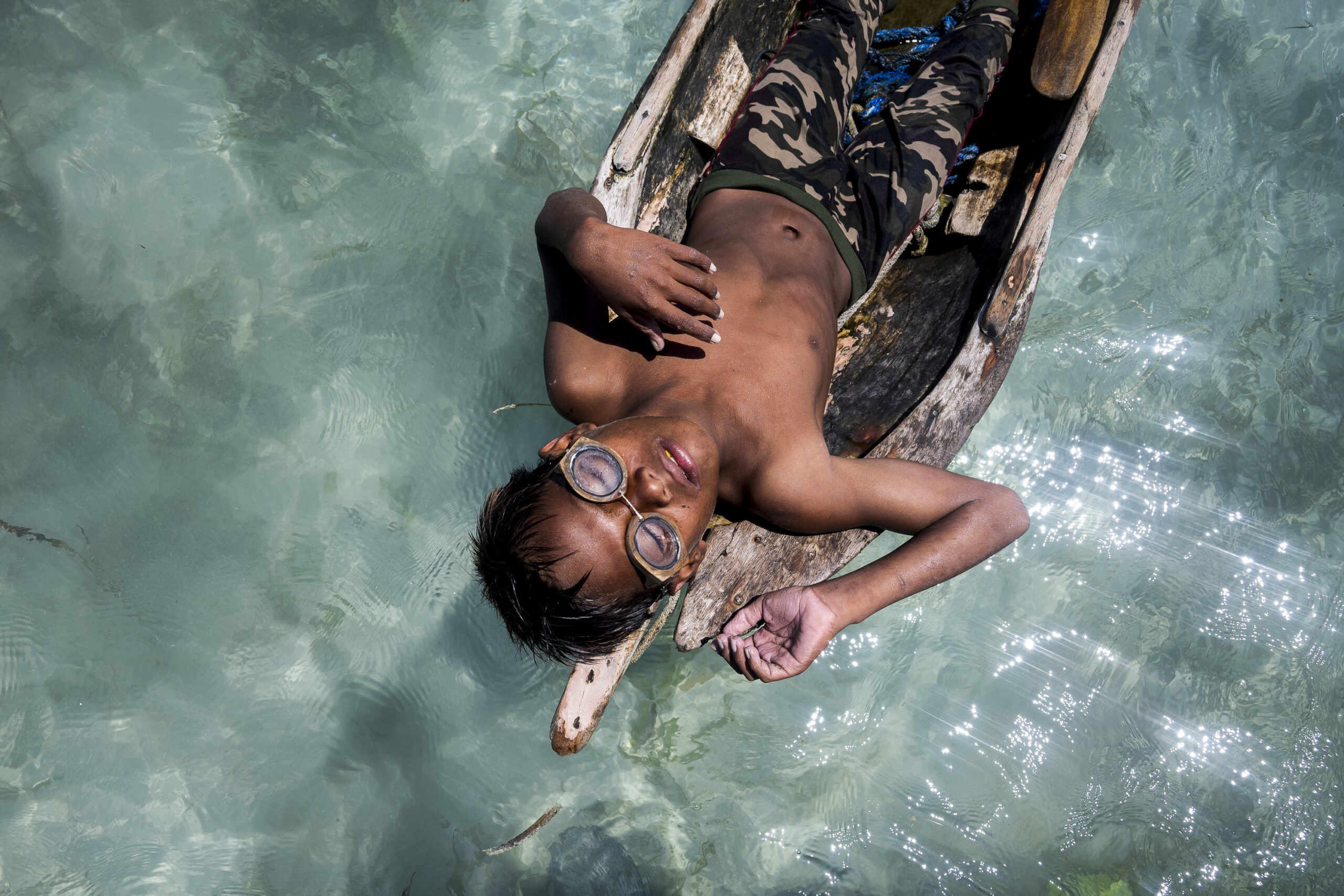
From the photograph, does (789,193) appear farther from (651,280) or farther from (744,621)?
(744,621)

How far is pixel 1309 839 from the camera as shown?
349cm

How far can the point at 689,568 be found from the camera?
229 cm

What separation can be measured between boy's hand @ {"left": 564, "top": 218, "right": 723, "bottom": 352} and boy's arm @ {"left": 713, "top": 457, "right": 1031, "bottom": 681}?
575 millimetres

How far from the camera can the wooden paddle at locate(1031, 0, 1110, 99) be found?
3.15 metres

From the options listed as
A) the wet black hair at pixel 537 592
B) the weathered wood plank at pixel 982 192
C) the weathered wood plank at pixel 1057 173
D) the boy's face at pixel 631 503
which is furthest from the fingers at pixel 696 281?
the weathered wood plank at pixel 982 192

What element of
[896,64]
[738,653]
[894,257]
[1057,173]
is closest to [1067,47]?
[1057,173]

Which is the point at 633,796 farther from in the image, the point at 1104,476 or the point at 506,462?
the point at 1104,476

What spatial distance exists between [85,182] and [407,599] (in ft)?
9.85

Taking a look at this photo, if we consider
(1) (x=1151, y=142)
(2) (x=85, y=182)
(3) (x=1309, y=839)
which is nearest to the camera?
(3) (x=1309, y=839)

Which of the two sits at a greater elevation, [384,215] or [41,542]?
[384,215]

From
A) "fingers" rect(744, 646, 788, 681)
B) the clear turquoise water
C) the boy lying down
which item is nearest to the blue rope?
the boy lying down

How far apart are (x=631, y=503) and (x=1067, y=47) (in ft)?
9.36

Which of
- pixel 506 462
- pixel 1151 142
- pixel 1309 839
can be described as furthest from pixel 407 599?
pixel 1151 142

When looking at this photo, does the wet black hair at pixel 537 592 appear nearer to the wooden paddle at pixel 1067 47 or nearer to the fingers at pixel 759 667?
the fingers at pixel 759 667
